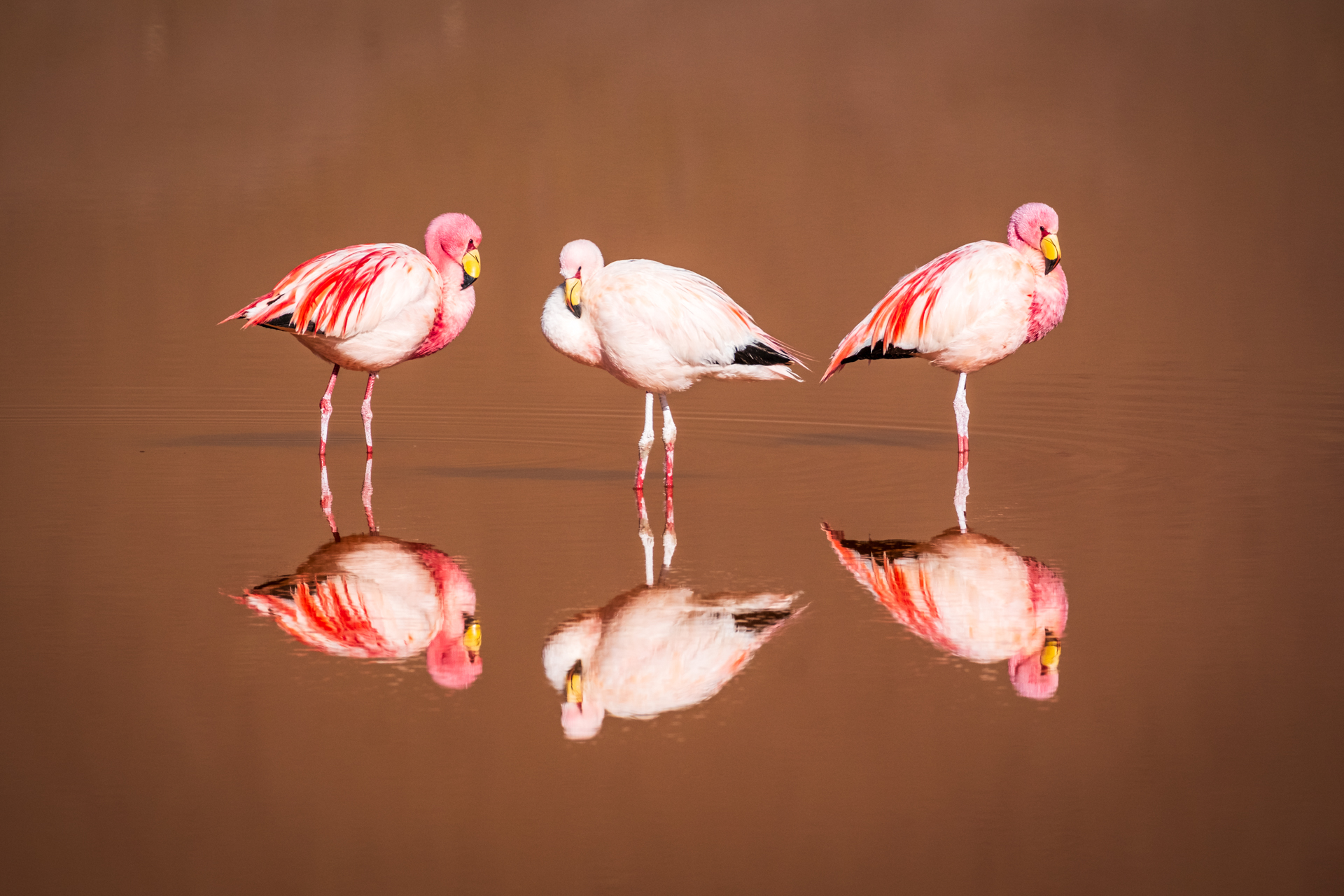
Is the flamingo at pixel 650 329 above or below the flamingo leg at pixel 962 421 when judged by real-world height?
above

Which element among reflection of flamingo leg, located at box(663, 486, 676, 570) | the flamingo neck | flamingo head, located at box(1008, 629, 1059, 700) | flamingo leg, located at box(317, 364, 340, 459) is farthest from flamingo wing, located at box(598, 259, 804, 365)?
flamingo head, located at box(1008, 629, 1059, 700)

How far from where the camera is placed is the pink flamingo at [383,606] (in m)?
5.91

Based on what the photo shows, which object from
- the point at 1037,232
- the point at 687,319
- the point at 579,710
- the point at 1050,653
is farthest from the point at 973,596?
the point at 1037,232

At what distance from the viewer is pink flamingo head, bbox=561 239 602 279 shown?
27.0 feet

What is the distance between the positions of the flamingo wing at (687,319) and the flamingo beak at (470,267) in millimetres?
1182

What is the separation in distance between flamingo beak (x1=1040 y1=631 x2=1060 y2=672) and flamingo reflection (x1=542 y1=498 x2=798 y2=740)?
3.00ft

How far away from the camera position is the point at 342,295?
8.99 metres

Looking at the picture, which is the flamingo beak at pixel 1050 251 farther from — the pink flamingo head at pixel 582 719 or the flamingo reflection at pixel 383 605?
the pink flamingo head at pixel 582 719

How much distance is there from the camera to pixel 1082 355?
13773mm

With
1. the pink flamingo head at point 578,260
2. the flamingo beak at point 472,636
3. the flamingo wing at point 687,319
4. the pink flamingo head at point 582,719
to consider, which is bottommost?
the pink flamingo head at point 582,719

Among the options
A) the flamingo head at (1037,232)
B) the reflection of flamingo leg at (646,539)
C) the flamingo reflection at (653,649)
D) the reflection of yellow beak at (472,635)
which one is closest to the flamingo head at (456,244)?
the reflection of flamingo leg at (646,539)

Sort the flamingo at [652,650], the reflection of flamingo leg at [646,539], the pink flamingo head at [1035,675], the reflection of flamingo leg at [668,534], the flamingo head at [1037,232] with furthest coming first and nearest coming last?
the flamingo head at [1037,232]
the reflection of flamingo leg at [668,534]
the reflection of flamingo leg at [646,539]
the pink flamingo head at [1035,675]
the flamingo at [652,650]

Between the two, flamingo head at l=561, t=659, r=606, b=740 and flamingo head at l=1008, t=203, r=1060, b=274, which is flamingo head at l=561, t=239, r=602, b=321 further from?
flamingo head at l=561, t=659, r=606, b=740

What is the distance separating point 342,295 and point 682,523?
7.91 ft
